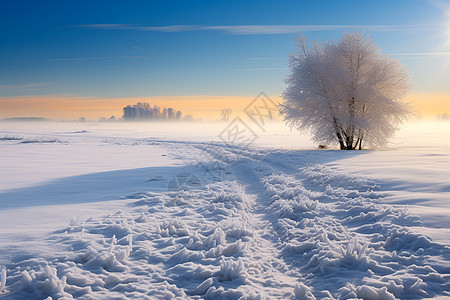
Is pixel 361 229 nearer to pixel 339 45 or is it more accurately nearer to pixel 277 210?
pixel 277 210

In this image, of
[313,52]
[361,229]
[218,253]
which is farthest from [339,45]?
[218,253]

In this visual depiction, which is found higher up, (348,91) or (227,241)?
(348,91)

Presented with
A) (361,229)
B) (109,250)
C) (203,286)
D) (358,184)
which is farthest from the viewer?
(358,184)

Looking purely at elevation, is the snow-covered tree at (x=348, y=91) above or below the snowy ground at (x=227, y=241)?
above

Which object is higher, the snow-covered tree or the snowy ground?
the snow-covered tree

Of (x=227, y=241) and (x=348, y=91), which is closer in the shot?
(x=227, y=241)

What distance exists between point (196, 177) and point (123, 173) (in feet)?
10.8

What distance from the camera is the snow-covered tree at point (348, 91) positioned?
23594 mm

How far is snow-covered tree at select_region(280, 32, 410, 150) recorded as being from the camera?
2359 cm

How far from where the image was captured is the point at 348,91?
2439 cm

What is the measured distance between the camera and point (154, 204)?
26.3 ft

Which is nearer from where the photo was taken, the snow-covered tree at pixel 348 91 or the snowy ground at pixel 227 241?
the snowy ground at pixel 227 241

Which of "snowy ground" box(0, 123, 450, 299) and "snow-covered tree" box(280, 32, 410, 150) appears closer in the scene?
"snowy ground" box(0, 123, 450, 299)

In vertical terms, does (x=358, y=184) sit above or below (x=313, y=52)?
below
